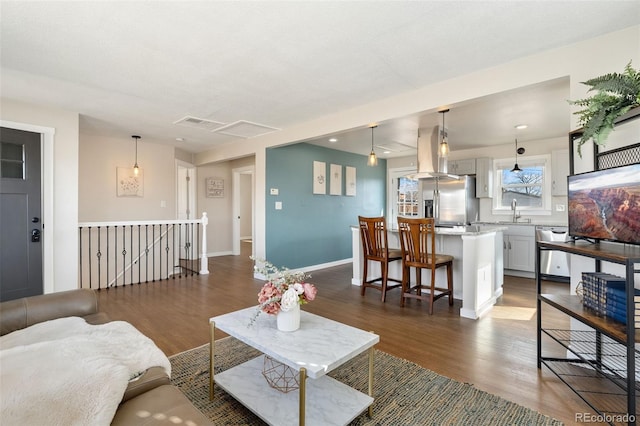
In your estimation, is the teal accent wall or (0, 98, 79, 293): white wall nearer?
(0, 98, 79, 293): white wall

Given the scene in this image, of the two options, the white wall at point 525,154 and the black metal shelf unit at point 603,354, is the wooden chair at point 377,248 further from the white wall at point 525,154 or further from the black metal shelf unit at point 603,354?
the white wall at point 525,154

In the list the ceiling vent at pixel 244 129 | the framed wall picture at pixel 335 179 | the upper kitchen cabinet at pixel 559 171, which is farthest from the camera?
the framed wall picture at pixel 335 179

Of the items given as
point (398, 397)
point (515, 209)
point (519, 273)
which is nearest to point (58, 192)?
point (398, 397)

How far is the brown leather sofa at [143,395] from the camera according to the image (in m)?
1.05

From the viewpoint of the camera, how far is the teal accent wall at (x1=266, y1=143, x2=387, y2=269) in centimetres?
539

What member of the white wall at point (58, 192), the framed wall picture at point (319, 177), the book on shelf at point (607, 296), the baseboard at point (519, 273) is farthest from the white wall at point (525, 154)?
the white wall at point (58, 192)

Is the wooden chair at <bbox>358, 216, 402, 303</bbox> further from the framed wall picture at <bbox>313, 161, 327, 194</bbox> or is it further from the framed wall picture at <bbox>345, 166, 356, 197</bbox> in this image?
the framed wall picture at <bbox>345, 166, 356, 197</bbox>

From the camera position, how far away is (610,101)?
1.80 meters

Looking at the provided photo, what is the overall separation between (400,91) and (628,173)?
2.15 meters

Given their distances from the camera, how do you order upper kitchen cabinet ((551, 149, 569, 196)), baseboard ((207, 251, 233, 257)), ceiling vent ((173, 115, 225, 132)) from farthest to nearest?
1. baseboard ((207, 251, 233, 257))
2. upper kitchen cabinet ((551, 149, 569, 196))
3. ceiling vent ((173, 115, 225, 132))

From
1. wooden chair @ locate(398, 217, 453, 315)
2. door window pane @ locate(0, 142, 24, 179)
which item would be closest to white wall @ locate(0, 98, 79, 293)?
door window pane @ locate(0, 142, 24, 179)

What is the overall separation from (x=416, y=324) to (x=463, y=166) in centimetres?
420

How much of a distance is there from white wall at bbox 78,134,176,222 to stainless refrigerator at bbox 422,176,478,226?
17.6 feet

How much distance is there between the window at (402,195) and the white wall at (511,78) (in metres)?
3.77
